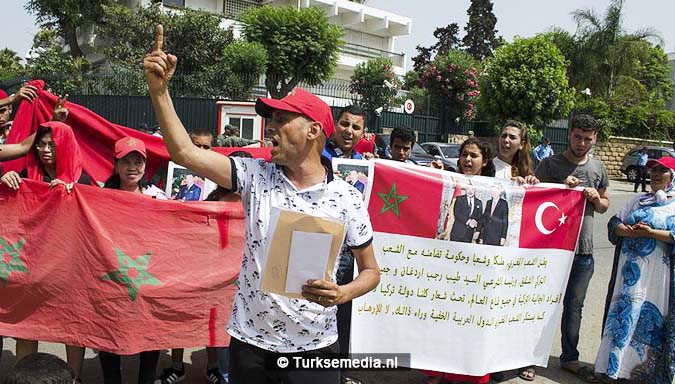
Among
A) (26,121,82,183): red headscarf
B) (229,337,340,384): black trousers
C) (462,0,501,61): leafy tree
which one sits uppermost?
(462,0,501,61): leafy tree

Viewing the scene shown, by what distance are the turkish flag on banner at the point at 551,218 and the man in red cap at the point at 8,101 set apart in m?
3.45

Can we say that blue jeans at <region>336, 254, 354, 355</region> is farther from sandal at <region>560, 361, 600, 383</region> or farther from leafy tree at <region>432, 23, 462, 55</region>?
leafy tree at <region>432, 23, 462, 55</region>

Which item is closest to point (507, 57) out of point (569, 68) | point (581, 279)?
point (569, 68)

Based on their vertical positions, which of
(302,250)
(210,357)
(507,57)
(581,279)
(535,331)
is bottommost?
(210,357)

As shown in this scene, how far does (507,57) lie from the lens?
26125mm

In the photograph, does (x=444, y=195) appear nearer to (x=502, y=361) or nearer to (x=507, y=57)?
(x=502, y=361)

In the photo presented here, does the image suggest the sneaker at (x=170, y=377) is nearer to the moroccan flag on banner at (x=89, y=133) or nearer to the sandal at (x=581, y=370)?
the moroccan flag on banner at (x=89, y=133)

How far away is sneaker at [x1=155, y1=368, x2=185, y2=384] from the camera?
402 cm

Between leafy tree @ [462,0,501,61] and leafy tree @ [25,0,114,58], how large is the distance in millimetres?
39936

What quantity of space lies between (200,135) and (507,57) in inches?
921

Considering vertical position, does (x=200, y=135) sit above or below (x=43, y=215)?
above

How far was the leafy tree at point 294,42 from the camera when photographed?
25.8 metres

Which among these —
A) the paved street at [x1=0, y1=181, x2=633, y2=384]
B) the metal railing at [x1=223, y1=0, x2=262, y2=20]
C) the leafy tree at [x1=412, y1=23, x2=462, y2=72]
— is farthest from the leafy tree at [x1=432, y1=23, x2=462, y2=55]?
the paved street at [x1=0, y1=181, x2=633, y2=384]

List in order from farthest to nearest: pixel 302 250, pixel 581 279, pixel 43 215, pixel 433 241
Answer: pixel 581 279 → pixel 433 241 → pixel 43 215 → pixel 302 250
